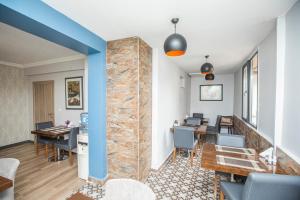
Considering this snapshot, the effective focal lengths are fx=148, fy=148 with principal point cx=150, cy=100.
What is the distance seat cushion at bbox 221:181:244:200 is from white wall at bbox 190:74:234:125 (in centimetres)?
509

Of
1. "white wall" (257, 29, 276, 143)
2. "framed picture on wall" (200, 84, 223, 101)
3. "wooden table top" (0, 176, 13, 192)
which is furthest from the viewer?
"framed picture on wall" (200, 84, 223, 101)

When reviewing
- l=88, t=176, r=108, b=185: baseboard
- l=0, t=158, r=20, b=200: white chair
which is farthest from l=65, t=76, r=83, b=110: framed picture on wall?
l=0, t=158, r=20, b=200: white chair

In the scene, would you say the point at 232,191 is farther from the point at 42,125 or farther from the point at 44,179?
the point at 42,125

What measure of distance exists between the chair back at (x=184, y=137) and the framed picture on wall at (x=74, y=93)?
2.66m

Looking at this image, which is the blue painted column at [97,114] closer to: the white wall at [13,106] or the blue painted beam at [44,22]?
the blue painted beam at [44,22]

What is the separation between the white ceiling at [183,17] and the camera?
1524 mm

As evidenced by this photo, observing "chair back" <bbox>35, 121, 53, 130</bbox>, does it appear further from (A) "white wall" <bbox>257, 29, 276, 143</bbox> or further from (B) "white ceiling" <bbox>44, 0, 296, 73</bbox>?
(A) "white wall" <bbox>257, 29, 276, 143</bbox>

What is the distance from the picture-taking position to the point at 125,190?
117cm

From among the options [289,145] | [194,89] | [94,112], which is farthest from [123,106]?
[194,89]

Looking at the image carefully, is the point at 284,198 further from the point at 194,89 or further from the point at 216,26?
the point at 194,89

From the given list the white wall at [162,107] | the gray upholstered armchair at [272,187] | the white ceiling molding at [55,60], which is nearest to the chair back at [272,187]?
the gray upholstered armchair at [272,187]

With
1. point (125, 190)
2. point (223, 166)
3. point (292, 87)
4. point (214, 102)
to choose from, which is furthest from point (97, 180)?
point (214, 102)

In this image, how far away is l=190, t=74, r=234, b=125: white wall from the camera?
6137 millimetres

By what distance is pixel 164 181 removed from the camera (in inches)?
101
